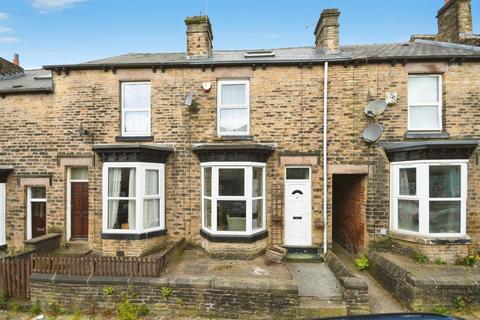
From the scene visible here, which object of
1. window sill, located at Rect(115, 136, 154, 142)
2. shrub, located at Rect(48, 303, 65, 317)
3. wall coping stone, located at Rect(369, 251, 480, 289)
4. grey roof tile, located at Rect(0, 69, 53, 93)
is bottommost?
shrub, located at Rect(48, 303, 65, 317)

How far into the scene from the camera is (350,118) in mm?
8125

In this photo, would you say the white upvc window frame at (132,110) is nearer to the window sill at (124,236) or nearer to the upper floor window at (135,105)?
the upper floor window at (135,105)

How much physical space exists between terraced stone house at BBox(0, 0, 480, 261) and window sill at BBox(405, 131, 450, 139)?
0.06m

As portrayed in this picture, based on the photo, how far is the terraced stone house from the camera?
24.7ft

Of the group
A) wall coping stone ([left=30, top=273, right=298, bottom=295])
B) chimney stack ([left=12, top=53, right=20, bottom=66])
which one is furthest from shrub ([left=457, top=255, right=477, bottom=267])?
chimney stack ([left=12, top=53, right=20, bottom=66])

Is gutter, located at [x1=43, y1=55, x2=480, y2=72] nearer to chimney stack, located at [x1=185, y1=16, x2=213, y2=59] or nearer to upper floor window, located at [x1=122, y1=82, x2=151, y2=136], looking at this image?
upper floor window, located at [x1=122, y1=82, x2=151, y2=136]

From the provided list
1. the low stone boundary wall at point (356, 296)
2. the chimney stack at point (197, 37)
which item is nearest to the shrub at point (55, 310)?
the low stone boundary wall at point (356, 296)

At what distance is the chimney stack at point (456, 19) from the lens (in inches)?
385

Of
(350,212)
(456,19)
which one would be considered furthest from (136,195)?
(456,19)

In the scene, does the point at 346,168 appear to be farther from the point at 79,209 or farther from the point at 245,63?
the point at 79,209

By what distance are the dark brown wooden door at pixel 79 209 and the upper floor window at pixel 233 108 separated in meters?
5.28

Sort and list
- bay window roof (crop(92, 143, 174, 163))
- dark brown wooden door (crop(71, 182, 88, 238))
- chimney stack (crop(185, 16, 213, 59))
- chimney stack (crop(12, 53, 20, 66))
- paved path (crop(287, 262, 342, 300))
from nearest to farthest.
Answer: paved path (crop(287, 262, 342, 300)), bay window roof (crop(92, 143, 174, 163)), dark brown wooden door (crop(71, 182, 88, 238)), chimney stack (crop(185, 16, 213, 59)), chimney stack (crop(12, 53, 20, 66))

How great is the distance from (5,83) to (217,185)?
9.77 m

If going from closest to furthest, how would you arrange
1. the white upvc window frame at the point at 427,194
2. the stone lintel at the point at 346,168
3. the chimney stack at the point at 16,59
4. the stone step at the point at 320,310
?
the stone step at the point at 320,310, the white upvc window frame at the point at 427,194, the stone lintel at the point at 346,168, the chimney stack at the point at 16,59
